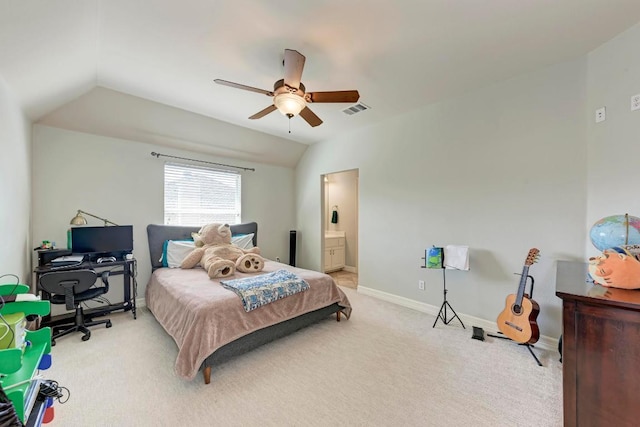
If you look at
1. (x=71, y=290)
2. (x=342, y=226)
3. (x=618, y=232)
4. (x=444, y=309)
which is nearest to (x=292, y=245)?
(x=342, y=226)

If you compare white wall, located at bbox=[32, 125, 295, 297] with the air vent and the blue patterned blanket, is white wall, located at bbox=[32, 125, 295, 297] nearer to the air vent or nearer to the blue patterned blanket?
the blue patterned blanket

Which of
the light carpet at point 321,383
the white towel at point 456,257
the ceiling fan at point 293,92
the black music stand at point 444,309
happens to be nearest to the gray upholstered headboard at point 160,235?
the light carpet at point 321,383

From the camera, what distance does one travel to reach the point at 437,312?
331 centimetres

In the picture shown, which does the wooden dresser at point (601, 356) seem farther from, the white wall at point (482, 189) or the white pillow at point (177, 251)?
the white pillow at point (177, 251)

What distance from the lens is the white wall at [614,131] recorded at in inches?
78.3

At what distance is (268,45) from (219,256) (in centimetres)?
261

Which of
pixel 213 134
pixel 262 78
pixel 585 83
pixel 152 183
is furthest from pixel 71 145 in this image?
pixel 585 83

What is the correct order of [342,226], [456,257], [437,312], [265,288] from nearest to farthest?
[265,288]
[456,257]
[437,312]
[342,226]

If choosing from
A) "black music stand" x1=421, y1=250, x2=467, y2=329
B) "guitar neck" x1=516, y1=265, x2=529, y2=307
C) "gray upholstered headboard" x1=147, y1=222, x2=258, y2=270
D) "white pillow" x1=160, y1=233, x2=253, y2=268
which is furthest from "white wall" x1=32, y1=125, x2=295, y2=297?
"guitar neck" x1=516, y1=265, x2=529, y2=307

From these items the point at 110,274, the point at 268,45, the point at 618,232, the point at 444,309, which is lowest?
the point at 444,309

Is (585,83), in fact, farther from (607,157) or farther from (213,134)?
(213,134)

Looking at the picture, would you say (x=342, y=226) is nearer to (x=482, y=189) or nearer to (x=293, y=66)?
(x=482, y=189)

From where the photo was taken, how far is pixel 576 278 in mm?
1540

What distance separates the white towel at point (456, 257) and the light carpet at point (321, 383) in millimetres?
743
